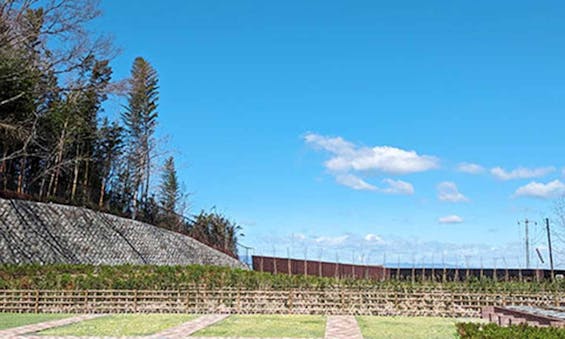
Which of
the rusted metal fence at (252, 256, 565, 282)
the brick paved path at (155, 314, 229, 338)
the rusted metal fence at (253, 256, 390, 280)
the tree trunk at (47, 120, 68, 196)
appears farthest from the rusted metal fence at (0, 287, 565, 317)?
the tree trunk at (47, 120, 68, 196)

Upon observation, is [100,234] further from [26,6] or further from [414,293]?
[414,293]

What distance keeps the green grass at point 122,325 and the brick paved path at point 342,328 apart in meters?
2.80

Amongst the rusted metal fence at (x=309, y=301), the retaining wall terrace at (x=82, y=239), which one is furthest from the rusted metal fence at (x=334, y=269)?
the rusted metal fence at (x=309, y=301)

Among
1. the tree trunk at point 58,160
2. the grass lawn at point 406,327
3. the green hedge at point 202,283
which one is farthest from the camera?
the tree trunk at point 58,160

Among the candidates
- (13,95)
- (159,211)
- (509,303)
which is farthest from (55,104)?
(509,303)

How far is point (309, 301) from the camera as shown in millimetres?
12484

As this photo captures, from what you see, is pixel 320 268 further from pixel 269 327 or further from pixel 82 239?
pixel 269 327

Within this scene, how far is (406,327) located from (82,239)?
42.4 feet

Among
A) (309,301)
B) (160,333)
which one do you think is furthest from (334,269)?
(160,333)

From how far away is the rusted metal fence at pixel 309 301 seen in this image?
12320 mm

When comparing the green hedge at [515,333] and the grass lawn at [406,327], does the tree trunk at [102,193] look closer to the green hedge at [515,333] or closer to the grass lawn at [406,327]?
the grass lawn at [406,327]

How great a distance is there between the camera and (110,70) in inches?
1070

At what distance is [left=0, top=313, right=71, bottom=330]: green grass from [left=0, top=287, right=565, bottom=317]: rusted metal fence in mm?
1099

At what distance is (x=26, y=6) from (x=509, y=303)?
15.7m
